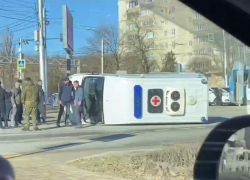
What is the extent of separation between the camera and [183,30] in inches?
158

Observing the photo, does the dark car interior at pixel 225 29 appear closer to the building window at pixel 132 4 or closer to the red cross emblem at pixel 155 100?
the building window at pixel 132 4

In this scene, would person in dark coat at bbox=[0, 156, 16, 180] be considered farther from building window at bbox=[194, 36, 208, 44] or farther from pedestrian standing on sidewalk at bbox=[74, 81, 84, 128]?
pedestrian standing on sidewalk at bbox=[74, 81, 84, 128]

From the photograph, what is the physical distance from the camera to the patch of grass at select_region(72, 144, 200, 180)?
6102 mm

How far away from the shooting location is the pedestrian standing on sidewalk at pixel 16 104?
1380 cm

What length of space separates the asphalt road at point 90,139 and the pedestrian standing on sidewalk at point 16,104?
901 mm

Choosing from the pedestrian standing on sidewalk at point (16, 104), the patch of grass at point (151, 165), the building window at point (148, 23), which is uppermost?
the building window at point (148, 23)

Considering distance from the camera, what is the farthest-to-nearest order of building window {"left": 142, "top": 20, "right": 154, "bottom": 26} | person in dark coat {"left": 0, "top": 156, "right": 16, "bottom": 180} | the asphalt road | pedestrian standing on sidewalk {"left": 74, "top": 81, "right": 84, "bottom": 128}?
1. pedestrian standing on sidewalk {"left": 74, "top": 81, "right": 84, "bottom": 128}
2. the asphalt road
3. building window {"left": 142, "top": 20, "right": 154, "bottom": 26}
4. person in dark coat {"left": 0, "top": 156, "right": 16, "bottom": 180}

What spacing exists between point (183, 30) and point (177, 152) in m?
2.97

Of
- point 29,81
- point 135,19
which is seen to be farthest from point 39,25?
point 135,19

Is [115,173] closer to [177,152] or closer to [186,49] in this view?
[177,152]

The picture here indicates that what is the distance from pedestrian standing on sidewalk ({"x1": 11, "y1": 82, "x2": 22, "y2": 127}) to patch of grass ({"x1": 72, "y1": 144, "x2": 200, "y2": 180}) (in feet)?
22.9

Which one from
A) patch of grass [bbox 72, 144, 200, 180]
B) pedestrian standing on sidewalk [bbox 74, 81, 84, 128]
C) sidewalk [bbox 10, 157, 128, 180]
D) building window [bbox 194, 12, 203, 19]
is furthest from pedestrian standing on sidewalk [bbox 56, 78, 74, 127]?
building window [bbox 194, 12, 203, 19]

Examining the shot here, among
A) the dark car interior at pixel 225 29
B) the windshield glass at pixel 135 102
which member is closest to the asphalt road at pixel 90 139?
the windshield glass at pixel 135 102

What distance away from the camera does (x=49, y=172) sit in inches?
Result: 258
